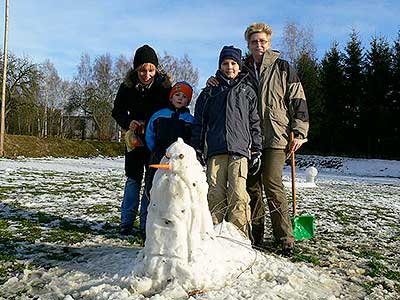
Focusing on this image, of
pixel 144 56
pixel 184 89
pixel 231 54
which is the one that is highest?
pixel 144 56

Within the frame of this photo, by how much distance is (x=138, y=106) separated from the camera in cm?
468

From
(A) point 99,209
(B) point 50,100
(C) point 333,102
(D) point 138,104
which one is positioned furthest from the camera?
(B) point 50,100

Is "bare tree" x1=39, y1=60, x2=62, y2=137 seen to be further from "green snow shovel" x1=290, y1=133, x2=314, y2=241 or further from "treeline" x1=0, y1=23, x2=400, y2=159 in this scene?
"green snow shovel" x1=290, y1=133, x2=314, y2=241

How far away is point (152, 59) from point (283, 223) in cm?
218

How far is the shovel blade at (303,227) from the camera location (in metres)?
4.48

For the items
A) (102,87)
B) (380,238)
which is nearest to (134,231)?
(380,238)

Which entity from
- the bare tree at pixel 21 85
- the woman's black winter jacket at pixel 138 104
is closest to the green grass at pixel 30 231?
the woman's black winter jacket at pixel 138 104

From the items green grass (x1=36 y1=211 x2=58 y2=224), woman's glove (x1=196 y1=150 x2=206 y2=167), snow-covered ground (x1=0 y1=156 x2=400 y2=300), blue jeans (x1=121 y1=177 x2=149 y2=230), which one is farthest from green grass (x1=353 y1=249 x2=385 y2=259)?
green grass (x1=36 y1=211 x2=58 y2=224)

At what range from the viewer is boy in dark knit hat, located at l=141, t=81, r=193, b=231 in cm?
412

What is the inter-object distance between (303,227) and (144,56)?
2.49m

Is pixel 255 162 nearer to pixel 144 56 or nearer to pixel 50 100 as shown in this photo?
pixel 144 56

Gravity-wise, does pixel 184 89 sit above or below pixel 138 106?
above

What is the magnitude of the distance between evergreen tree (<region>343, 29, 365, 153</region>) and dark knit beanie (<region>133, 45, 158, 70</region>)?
27871 mm

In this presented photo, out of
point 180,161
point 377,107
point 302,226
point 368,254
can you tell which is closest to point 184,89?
point 180,161
